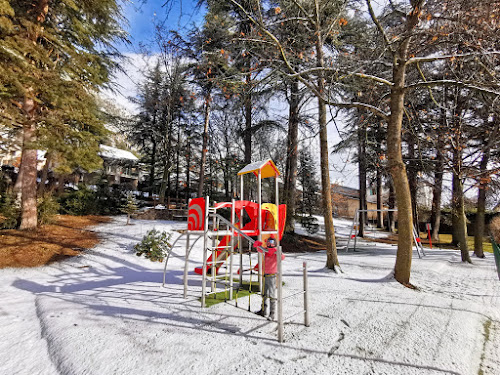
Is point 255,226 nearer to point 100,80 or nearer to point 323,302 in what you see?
point 323,302

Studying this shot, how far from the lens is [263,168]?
19.5ft

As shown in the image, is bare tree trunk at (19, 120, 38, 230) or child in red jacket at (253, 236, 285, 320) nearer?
child in red jacket at (253, 236, 285, 320)

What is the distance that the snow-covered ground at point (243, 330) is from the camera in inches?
108

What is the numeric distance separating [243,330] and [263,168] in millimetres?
3417

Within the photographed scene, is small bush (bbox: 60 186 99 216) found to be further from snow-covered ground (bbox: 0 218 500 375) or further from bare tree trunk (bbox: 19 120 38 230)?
snow-covered ground (bbox: 0 218 500 375)

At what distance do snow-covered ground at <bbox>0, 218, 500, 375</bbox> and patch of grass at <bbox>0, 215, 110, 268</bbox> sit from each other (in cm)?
132

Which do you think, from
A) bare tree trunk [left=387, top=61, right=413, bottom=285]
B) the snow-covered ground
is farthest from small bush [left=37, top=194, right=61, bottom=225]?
bare tree trunk [left=387, top=61, right=413, bottom=285]

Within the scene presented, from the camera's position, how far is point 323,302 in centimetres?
477

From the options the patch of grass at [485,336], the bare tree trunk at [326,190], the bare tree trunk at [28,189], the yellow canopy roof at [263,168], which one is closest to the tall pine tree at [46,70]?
the bare tree trunk at [28,189]

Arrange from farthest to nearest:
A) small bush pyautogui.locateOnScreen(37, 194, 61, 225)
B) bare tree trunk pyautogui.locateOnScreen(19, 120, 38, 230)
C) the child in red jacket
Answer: small bush pyautogui.locateOnScreen(37, 194, 61, 225), bare tree trunk pyautogui.locateOnScreen(19, 120, 38, 230), the child in red jacket

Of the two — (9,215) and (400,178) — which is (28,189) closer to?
(9,215)

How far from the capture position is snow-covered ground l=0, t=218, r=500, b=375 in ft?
9.04

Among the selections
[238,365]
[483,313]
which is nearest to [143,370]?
[238,365]

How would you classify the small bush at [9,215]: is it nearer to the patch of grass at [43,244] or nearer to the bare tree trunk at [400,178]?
the patch of grass at [43,244]
